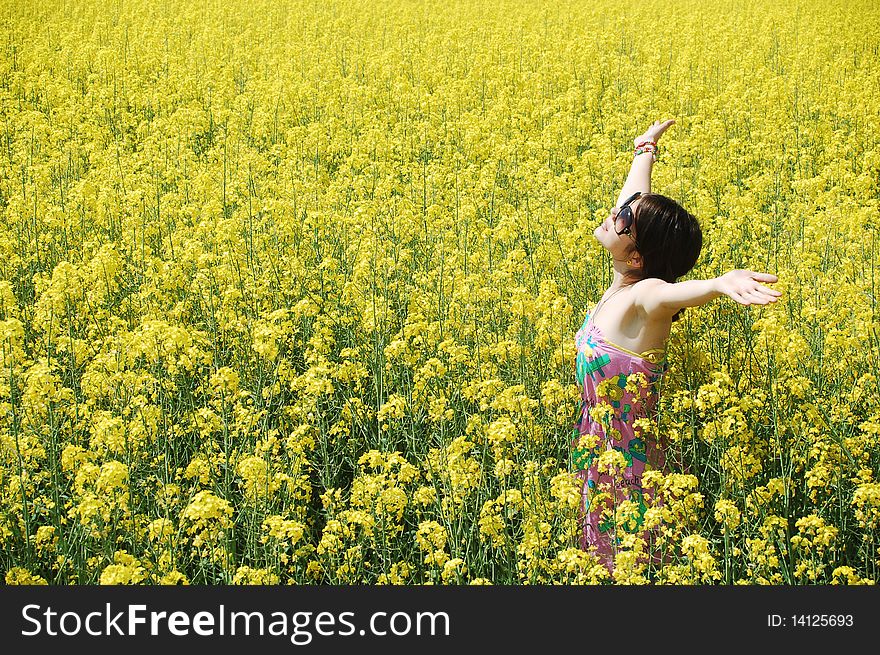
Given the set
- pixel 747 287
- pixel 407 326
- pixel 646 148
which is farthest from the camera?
pixel 407 326

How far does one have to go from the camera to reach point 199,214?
6582 mm

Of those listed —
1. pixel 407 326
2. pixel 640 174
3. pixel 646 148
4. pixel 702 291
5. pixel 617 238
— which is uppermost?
pixel 646 148

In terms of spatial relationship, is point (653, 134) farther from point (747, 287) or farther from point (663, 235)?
point (747, 287)

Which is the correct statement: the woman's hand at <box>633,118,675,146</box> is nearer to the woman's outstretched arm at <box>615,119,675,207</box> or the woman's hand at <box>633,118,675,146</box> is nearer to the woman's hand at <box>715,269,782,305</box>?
the woman's outstretched arm at <box>615,119,675,207</box>

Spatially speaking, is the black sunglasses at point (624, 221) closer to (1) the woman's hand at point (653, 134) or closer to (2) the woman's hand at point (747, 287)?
(2) the woman's hand at point (747, 287)

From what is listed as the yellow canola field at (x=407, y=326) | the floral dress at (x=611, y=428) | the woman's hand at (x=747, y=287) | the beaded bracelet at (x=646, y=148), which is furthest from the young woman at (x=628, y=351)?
the beaded bracelet at (x=646, y=148)

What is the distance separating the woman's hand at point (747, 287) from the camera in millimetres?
2803

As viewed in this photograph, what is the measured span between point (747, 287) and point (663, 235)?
0.61 meters

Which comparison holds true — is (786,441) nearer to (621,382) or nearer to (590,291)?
(621,382)

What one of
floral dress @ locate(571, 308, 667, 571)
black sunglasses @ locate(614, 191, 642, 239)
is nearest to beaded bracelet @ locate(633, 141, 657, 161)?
black sunglasses @ locate(614, 191, 642, 239)

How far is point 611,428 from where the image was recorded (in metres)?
3.42

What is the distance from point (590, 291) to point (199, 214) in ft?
9.58

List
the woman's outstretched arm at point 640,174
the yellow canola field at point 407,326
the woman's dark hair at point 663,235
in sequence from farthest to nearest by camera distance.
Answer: the woman's outstretched arm at point 640,174
the woman's dark hair at point 663,235
the yellow canola field at point 407,326

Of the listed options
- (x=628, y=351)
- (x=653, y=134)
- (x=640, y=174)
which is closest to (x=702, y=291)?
(x=628, y=351)
